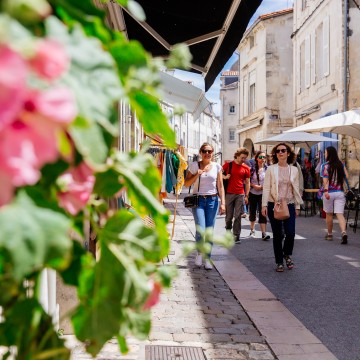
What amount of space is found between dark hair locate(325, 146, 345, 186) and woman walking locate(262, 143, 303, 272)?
2.62 metres

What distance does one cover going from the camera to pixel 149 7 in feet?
20.6

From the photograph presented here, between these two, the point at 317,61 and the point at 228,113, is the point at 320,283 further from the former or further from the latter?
the point at 228,113

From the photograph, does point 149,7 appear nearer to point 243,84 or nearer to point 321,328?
point 321,328

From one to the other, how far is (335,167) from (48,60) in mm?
9636

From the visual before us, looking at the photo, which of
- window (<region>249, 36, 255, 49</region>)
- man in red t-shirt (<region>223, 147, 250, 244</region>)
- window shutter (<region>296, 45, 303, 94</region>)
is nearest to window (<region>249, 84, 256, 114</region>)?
window (<region>249, 36, 255, 49</region>)

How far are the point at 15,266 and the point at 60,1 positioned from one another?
363 millimetres

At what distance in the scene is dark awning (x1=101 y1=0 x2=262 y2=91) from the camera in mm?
5934

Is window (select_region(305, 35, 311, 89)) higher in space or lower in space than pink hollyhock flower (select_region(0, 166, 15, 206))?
higher

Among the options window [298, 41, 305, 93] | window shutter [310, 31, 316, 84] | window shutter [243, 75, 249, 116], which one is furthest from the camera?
window shutter [243, 75, 249, 116]

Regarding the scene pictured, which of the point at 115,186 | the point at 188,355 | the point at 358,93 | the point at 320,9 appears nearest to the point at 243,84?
the point at 320,9

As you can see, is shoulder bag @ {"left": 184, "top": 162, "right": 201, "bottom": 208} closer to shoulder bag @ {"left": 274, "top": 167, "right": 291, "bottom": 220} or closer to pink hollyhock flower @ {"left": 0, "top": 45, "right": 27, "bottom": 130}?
shoulder bag @ {"left": 274, "top": 167, "right": 291, "bottom": 220}

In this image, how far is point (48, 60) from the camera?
1.81 ft

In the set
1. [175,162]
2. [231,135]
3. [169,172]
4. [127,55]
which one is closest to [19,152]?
[127,55]

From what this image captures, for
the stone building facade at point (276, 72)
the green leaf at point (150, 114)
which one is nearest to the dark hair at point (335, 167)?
the green leaf at point (150, 114)
